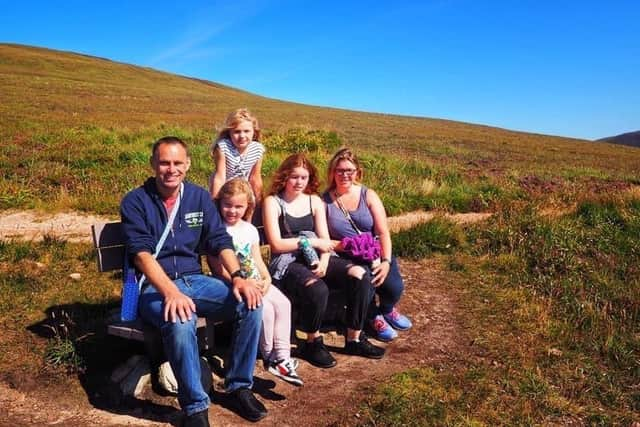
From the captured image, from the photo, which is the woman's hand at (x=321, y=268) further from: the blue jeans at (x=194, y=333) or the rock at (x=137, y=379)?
the rock at (x=137, y=379)

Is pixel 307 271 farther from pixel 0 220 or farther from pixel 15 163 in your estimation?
pixel 15 163

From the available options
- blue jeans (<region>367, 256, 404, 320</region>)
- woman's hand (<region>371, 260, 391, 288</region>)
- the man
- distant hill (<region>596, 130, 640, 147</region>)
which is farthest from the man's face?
distant hill (<region>596, 130, 640, 147</region>)

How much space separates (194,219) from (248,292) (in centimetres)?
77

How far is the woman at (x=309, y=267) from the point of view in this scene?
4.19m

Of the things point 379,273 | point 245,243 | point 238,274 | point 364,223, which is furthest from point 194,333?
point 364,223

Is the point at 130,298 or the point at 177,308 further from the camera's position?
the point at 130,298

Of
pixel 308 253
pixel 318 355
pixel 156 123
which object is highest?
pixel 156 123

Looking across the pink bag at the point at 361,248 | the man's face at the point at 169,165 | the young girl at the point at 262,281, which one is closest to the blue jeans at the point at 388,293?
the pink bag at the point at 361,248

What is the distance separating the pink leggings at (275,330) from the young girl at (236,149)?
1754mm

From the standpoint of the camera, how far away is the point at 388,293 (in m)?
4.73

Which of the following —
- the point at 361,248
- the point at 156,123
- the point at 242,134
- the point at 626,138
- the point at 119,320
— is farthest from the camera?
the point at 626,138

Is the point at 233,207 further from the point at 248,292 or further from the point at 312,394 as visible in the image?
the point at 312,394

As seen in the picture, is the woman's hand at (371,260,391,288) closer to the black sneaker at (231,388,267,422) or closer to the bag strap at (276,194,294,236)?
the bag strap at (276,194,294,236)

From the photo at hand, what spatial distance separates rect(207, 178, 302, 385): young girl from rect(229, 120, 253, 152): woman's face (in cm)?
123
